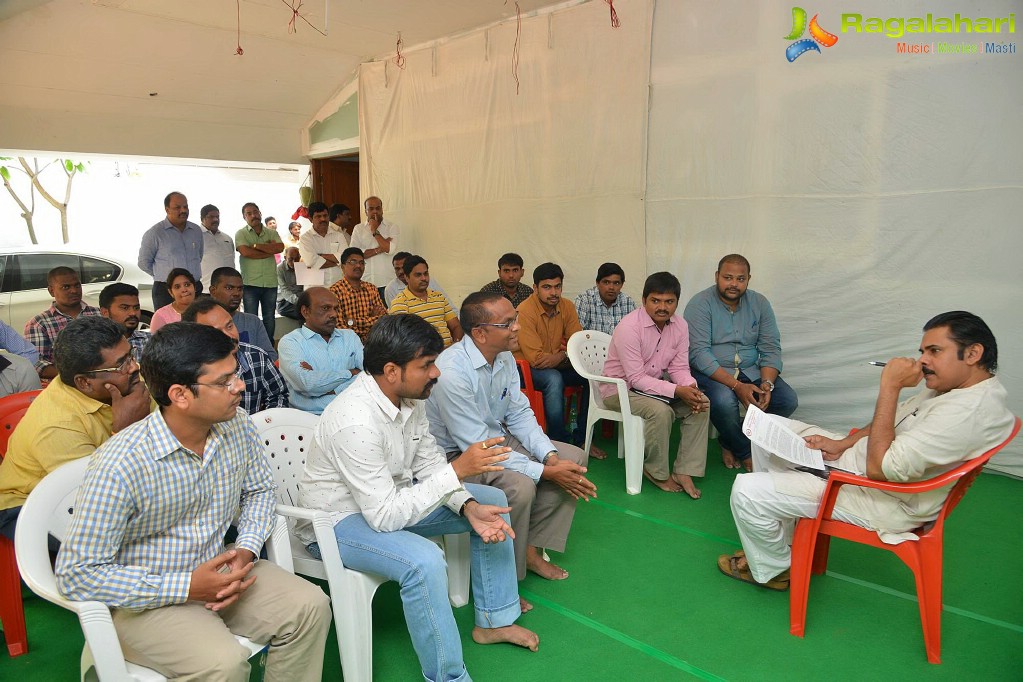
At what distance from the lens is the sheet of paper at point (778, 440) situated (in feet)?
8.33

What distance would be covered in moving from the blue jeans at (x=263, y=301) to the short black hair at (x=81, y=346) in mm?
4693

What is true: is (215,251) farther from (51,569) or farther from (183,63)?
(51,569)

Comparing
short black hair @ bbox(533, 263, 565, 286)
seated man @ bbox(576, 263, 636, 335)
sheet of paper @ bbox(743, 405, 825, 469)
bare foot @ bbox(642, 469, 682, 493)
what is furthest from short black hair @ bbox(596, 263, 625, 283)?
sheet of paper @ bbox(743, 405, 825, 469)

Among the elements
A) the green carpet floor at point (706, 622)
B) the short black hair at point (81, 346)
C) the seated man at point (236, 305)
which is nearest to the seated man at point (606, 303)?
the green carpet floor at point (706, 622)

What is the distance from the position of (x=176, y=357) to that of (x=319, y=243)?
5.56m

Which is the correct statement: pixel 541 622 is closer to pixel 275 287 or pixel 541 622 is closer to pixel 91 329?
pixel 91 329

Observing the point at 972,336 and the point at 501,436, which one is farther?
the point at 501,436

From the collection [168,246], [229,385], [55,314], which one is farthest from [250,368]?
[168,246]

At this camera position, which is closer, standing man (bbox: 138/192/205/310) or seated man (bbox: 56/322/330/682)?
seated man (bbox: 56/322/330/682)

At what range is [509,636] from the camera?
237 cm

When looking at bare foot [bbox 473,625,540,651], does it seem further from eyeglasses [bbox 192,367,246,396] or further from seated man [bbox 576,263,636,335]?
seated man [bbox 576,263,636,335]

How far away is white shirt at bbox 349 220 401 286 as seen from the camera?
279 inches

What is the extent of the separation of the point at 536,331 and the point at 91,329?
9.27 ft

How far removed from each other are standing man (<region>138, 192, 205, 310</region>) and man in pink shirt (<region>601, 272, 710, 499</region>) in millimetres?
3860
